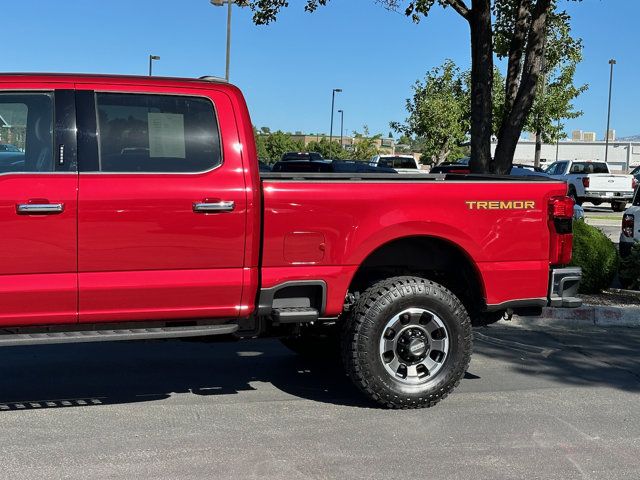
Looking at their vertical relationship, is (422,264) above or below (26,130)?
below

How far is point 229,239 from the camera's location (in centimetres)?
484

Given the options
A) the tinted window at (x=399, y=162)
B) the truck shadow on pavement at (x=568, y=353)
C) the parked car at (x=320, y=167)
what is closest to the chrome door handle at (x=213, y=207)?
the truck shadow on pavement at (x=568, y=353)

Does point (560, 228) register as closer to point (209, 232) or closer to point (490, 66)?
point (209, 232)

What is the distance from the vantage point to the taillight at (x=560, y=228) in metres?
5.48

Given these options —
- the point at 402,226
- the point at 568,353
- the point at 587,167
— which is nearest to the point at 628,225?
the point at 568,353

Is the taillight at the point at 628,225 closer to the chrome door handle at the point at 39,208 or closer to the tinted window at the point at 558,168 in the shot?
the chrome door handle at the point at 39,208

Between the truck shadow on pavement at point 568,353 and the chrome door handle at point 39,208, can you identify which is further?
the truck shadow on pavement at point 568,353

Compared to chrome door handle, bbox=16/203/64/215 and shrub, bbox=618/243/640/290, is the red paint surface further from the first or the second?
shrub, bbox=618/243/640/290

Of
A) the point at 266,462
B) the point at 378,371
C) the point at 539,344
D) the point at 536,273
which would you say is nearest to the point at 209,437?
the point at 266,462

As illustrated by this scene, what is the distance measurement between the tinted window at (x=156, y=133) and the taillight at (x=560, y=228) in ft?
7.57

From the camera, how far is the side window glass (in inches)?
185

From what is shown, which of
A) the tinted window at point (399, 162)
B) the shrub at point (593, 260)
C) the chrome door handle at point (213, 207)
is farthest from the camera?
the tinted window at point (399, 162)

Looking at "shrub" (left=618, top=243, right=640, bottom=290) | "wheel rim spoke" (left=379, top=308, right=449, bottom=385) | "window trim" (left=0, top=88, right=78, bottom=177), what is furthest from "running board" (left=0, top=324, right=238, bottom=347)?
"shrub" (left=618, top=243, right=640, bottom=290)

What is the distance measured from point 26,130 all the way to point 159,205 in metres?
0.92
